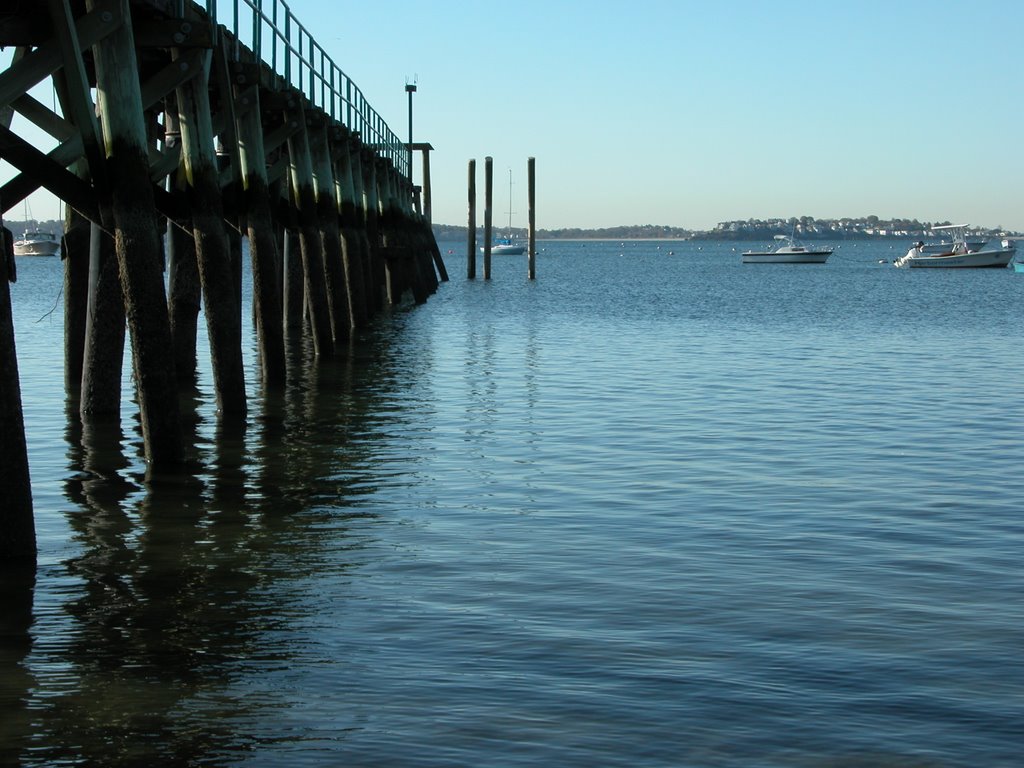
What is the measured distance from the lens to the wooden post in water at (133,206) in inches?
480

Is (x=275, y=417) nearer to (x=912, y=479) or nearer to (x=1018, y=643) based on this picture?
(x=912, y=479)

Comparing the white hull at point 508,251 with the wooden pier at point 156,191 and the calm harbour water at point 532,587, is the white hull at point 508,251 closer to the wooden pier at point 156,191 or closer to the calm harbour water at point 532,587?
the wooden pier at point 156,191

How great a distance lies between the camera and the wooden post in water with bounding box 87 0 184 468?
12203 mm

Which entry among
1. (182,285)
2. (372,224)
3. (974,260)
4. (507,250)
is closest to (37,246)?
(507,250)

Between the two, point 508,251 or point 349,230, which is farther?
point 508,251

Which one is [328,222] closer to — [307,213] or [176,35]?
[307,213]

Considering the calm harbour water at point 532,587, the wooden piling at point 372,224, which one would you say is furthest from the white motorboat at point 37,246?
the calm harbour water at point 532,587

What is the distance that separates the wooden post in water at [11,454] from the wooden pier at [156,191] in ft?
0.03

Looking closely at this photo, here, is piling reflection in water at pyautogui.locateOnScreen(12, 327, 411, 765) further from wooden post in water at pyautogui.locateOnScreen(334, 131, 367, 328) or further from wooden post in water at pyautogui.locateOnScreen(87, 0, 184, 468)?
wooden post in water at pyautogui.locateOnScreen(334, 131, 367, 328)

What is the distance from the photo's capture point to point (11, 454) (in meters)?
9.18

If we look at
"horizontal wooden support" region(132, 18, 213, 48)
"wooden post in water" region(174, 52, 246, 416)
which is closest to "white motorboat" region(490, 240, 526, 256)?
"wooden post in water" region(174, 52, 246, 416)

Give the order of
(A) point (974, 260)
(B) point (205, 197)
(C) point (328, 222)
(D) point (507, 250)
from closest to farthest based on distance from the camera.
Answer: (B) point (205, 197) < (C) point (328, 222) < (A) point (974, 260) < (D) point (507, 250)

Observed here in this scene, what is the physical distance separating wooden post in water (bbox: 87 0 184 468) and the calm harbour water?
1168mm

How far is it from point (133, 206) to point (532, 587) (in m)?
5.25
